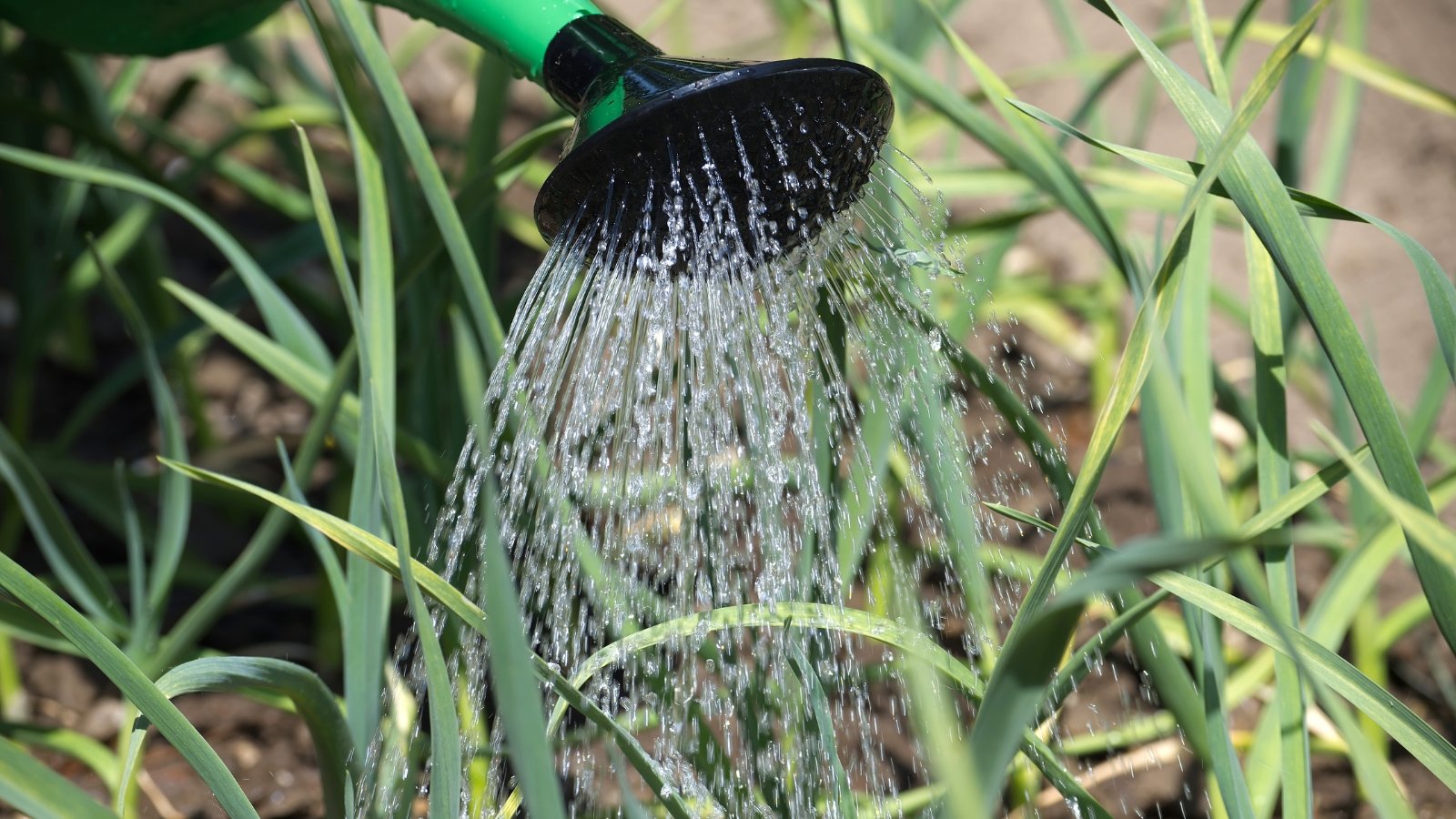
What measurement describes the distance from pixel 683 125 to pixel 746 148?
0.19 ft

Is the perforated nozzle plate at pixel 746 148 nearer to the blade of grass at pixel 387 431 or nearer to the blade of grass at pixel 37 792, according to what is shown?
the blade of grass at pixel 387 431

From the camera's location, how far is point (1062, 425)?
159 centimetres

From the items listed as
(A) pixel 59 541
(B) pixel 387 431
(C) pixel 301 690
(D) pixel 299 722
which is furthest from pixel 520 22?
(D) pixel 299 722

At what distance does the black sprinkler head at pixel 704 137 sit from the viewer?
63 cm

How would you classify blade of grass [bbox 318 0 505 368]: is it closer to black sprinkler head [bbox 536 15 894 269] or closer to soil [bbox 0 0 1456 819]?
black sprinkler head [bbox 536 15 894 269]

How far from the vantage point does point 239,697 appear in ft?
3.84

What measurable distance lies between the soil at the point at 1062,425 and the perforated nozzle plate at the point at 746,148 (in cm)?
61

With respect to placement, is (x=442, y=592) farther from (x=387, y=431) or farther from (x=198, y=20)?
(x=198, y=20)

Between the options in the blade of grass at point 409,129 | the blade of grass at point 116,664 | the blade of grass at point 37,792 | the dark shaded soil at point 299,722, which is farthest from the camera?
the dark shaded soil at point 299,722

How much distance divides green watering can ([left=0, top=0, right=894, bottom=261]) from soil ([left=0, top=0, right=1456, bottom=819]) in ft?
2.04

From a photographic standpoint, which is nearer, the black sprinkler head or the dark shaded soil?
the black sprinkler head

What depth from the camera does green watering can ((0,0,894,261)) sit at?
2.08 feet

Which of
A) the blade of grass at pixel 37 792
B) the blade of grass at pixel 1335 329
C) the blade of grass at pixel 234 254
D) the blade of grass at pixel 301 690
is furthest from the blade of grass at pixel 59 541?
the blade of grass at pixel 1335 329

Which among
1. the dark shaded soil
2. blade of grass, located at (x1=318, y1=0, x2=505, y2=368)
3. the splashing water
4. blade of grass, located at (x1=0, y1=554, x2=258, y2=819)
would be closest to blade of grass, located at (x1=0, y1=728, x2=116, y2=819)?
blade of grass, located at (x1=0, y1=554, x2=258, y2=819)
